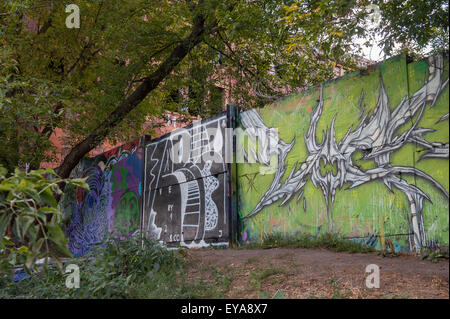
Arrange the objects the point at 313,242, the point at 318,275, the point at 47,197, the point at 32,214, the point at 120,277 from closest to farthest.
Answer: the point at 32,214 < the point at 47,197 < the point at 318,275 < the point at 120,277 < the point at 313,242

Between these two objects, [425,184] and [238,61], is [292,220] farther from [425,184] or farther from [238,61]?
[238,61]

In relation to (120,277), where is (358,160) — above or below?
above

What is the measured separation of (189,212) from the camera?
348 inches

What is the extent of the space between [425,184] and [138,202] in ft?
22.5

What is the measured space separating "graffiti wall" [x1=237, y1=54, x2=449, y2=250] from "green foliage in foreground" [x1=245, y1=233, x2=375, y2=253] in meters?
0.11

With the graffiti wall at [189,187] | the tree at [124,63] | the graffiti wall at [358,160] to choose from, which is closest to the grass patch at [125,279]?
the graffiti wall at [189,187]

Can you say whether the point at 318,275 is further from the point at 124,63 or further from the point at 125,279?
the point at 124,63

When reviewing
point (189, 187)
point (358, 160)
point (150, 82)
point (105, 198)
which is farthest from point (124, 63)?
point (358, 160)

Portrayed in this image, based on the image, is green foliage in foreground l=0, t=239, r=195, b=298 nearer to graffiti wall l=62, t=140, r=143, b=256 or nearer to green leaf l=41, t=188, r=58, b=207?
green leaf l=41, t=188, r=58, b=207

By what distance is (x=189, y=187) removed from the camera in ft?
29.5

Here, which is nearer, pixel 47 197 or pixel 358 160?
pixel 47 197

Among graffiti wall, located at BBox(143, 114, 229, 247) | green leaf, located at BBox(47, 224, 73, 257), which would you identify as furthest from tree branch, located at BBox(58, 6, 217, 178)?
green leaf, located at BBox(47, 224, 73, 257)

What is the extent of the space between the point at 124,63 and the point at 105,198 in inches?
143
